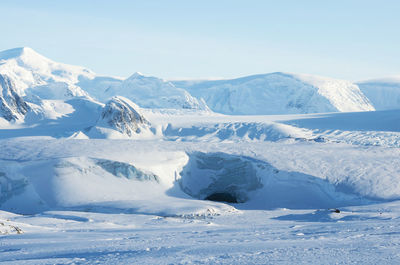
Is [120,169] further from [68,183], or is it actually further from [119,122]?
[119,122]

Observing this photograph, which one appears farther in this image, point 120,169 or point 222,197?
point 222,197

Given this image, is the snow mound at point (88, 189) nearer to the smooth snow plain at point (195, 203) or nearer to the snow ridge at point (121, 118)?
the smooth snow plain at point (195, 203)

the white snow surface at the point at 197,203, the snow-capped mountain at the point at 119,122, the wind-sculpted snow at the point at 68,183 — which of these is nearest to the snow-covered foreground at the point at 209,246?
the white snow surface at the point at 197,203

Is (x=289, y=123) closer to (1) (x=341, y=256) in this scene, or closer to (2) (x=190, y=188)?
(2) (x=190, y=188)

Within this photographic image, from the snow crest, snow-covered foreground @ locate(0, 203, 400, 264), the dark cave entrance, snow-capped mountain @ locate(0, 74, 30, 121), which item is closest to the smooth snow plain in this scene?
snow-covered foreground @ locate(0, 203, 400, 264)

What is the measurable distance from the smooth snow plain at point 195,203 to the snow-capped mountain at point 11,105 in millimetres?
47001

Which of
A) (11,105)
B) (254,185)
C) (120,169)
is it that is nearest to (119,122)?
(11,105)

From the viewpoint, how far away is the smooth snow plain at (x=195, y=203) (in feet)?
43.1

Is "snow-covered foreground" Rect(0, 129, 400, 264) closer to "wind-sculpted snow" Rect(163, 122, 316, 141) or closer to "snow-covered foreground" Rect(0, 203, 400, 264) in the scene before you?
"snow-covered foreground" Rect(0, 203, 400, 264)

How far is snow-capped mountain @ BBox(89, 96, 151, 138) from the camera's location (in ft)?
253

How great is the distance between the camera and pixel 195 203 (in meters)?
30.3

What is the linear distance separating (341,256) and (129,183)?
2371 cm

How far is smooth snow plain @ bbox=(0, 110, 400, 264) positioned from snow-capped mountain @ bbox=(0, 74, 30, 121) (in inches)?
1850

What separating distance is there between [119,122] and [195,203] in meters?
50.2
